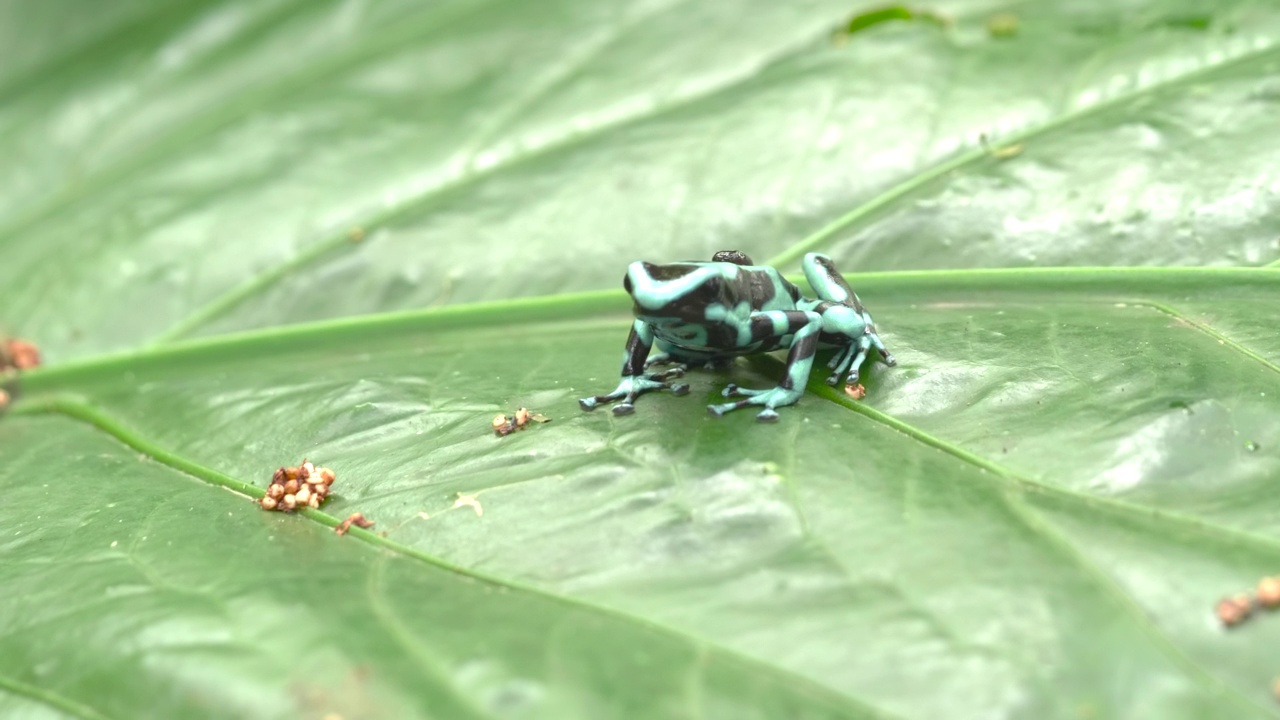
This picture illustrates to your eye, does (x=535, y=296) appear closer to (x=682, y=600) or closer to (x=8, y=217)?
(x=682, y=600)

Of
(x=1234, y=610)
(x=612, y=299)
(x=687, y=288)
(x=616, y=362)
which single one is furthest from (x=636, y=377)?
(x=1234, y=610)

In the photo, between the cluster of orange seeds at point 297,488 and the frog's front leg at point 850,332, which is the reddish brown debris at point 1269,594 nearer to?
the frog's front leg at point 850,332

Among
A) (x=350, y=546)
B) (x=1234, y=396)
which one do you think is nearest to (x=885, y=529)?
(x=1234, y=396)

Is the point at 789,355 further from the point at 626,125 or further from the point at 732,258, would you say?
the point at 626,125

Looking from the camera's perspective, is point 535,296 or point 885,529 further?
point 535,296

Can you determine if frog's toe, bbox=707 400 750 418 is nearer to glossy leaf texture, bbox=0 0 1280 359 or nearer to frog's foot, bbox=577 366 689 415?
frog's foot, bbox=577 366 689 415

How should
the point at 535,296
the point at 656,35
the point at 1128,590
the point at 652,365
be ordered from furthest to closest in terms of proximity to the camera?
1. the point at 656,35
2. the point at 535,296
3. the point at 652,365
4. the point at 1128,590
